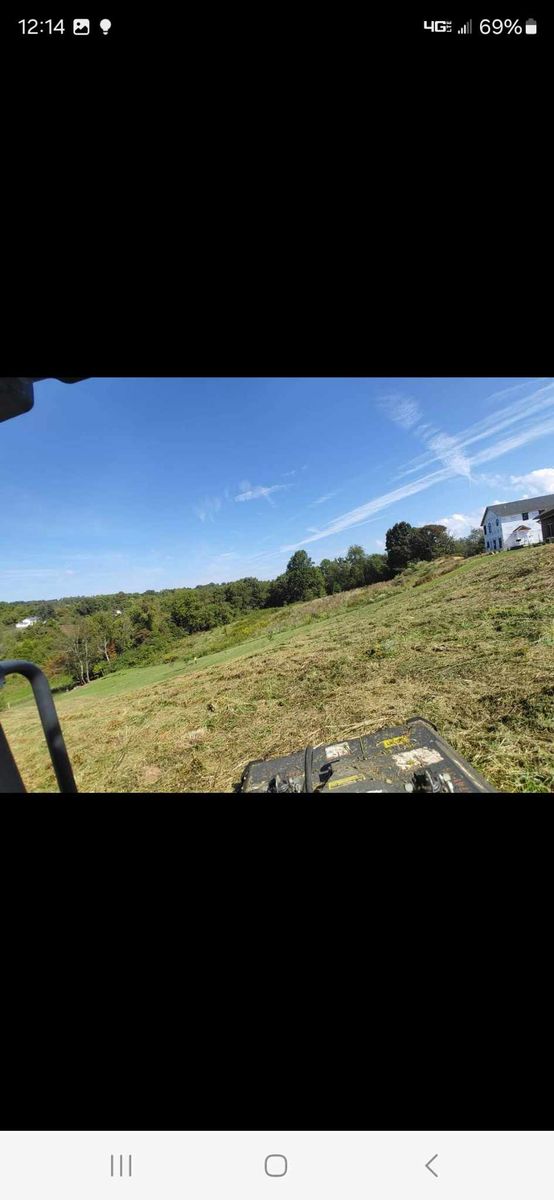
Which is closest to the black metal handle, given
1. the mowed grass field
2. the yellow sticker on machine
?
the yellow sticker on machine

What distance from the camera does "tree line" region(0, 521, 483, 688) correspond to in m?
7.91

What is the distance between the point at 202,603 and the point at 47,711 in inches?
349

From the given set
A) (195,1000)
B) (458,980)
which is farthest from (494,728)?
(195,1000)

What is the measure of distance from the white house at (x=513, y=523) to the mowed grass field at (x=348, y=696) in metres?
1.00

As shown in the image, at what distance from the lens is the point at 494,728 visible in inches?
121

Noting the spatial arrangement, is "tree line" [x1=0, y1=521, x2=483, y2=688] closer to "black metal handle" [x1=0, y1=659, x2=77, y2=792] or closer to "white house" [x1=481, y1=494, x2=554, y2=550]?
"white house" [x1=481, y1=494, x2=554, y2=550]

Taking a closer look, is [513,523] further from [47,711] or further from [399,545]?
[47,711]

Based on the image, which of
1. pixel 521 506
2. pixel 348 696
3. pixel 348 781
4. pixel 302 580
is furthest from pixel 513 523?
pixel 348 781

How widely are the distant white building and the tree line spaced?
155 centimetres

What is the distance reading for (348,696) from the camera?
15.8ft
